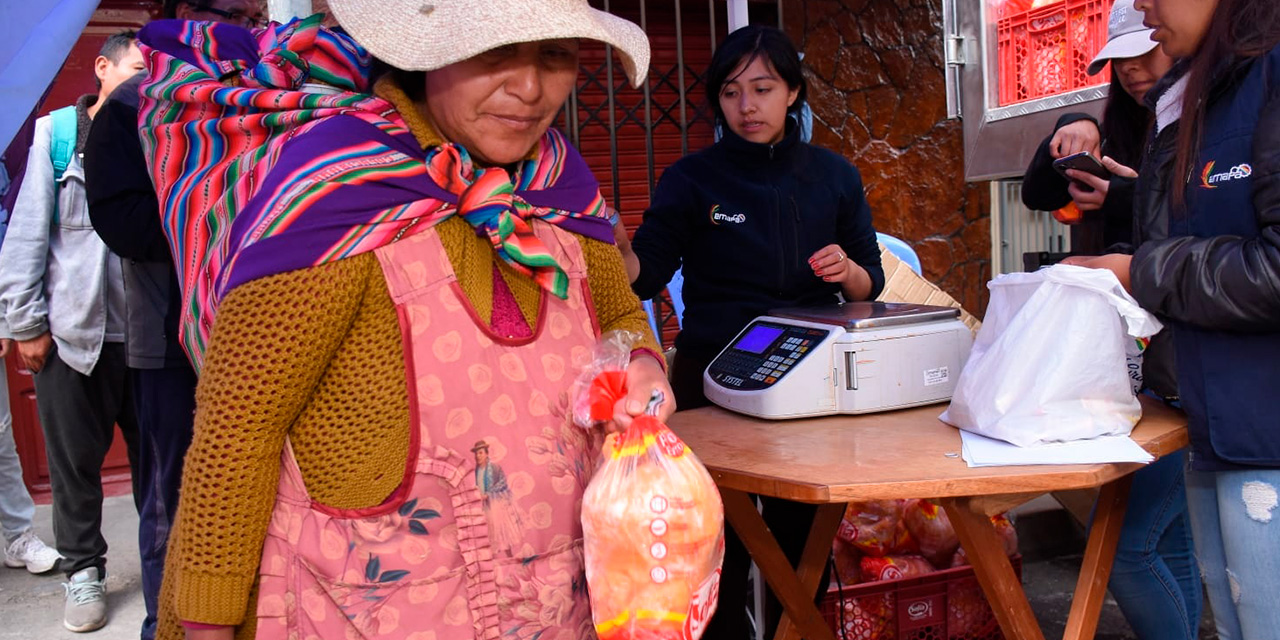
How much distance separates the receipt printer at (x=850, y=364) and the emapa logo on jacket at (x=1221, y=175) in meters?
0.60

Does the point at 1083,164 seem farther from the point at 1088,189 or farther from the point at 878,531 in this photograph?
the point at 878,531

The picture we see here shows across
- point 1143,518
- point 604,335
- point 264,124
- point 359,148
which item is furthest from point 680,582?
point 1143,518

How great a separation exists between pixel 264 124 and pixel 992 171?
9.09ft

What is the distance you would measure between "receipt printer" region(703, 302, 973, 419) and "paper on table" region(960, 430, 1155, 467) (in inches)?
13.2

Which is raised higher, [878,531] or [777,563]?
[777,563]

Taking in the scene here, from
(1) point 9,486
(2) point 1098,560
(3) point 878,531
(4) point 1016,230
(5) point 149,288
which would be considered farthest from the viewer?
(4) point 1016,230

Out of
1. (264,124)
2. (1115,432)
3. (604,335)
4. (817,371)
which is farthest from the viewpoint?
(817,371)

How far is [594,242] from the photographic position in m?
1.56

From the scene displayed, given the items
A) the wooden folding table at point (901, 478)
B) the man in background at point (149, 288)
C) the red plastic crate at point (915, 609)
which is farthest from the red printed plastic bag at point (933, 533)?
the man in background at point (149, 288)

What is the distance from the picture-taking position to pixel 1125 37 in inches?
92.5

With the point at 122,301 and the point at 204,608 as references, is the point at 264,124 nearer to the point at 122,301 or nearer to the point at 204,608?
the point at 204,608

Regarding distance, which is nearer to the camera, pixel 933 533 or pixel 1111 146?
pixel 1111 146

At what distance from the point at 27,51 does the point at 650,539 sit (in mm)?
1162

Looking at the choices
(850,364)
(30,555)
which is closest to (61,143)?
(30,555)
